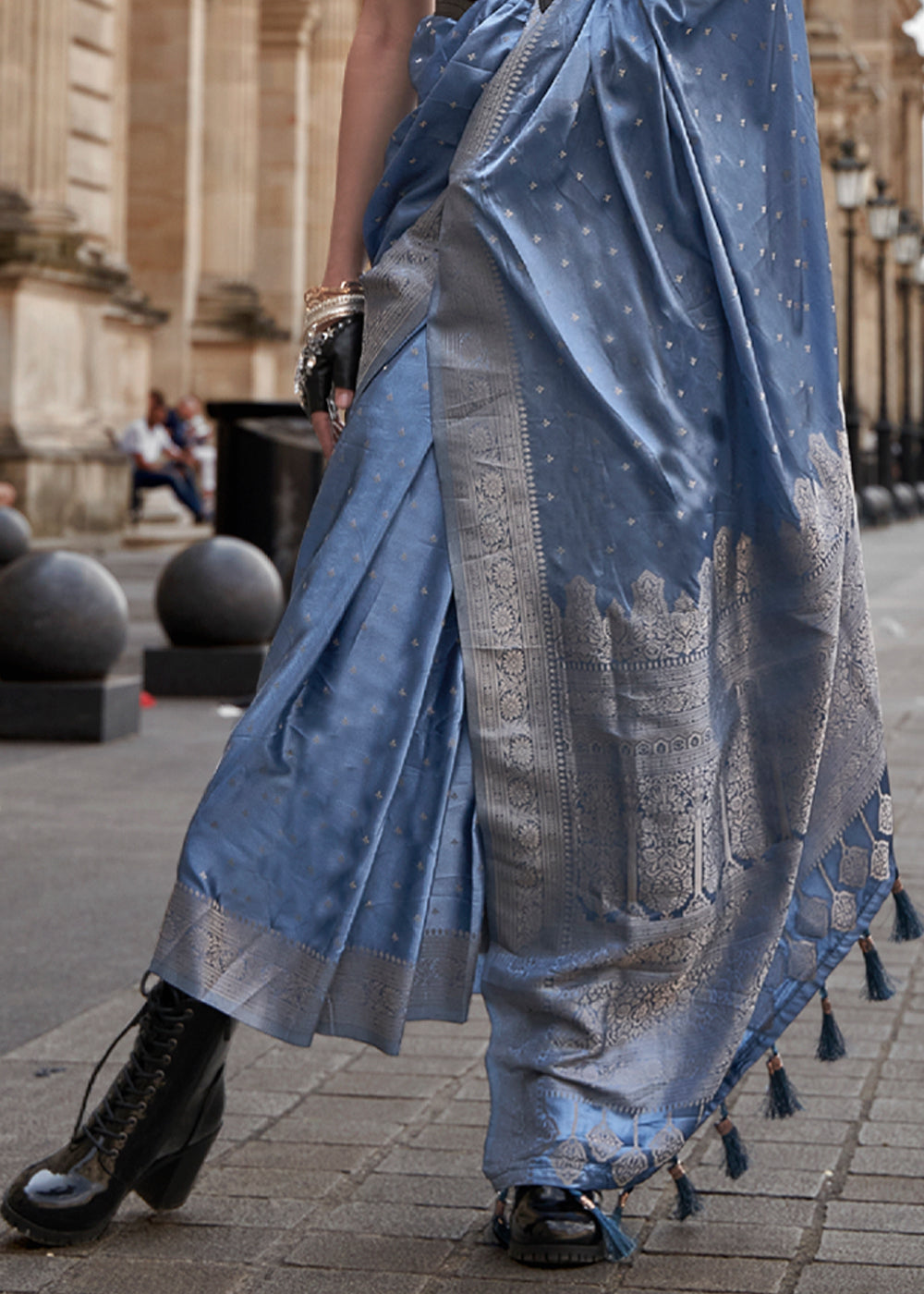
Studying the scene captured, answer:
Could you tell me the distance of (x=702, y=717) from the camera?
8.93 feet

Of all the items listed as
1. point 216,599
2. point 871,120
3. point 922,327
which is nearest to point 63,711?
point 216,599

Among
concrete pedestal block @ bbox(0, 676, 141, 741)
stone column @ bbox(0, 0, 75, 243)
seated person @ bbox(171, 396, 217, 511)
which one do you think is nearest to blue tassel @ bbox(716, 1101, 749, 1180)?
concrete pedestal block @ bbox(0, 676, 141, 741)

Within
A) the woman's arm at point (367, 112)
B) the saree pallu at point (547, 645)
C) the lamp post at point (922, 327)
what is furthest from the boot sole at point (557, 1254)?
the lamp post at point (922, 327)

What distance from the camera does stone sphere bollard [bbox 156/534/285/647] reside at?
30.3 feet

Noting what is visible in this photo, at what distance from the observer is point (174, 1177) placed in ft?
9.32

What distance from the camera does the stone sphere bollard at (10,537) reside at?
41.8 feet

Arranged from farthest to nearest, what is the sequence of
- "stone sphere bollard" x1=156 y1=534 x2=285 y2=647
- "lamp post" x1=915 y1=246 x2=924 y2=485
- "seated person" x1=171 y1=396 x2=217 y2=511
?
"lamp post" x1=915 y1=246 x2=924 y2=485 → "seated person" x1=171 y1=396 x2=217 y2=511 → "stone sphere bollard" x1=156 y1=534 x2=285 y2=647

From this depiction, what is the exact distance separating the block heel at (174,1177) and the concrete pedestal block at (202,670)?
6.42 meters

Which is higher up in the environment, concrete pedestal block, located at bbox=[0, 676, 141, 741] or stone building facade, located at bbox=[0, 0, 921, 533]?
stone building facade, located at bbox=[0, 0, 921, 533]

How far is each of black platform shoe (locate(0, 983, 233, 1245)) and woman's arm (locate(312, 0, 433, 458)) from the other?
784 mm

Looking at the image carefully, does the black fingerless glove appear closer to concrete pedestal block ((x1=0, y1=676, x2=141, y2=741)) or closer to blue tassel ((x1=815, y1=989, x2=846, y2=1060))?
blue tassel ((x1=815, y1=989, x2=846, y2=1060))

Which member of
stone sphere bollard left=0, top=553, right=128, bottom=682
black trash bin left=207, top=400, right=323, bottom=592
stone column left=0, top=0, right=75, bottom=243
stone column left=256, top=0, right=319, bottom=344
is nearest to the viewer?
stone sphere bollard left=0, top=553, right=128, bottom=682

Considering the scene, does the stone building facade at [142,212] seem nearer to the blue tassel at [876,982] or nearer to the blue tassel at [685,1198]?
the blue tassel at [876,982]

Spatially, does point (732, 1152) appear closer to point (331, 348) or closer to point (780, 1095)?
point (780, 1095)
